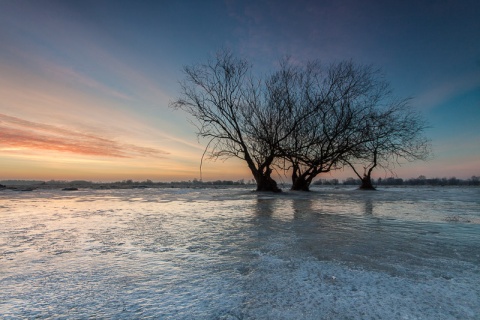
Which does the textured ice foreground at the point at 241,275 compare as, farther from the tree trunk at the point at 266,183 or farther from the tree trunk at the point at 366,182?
the tree trunk at the point at 366,182

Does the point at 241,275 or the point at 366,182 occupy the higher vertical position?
the point at 366,182

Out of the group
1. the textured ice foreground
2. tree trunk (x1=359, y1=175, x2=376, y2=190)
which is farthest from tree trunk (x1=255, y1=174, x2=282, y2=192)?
the textured ice foreground

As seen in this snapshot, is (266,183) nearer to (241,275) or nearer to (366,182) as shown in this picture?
(366,182)

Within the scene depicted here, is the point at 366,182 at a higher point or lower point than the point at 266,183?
higher

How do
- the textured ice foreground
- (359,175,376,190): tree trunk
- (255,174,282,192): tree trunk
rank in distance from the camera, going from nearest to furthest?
the textured ice foreground, (255,174,282,192): tree trunk, (359,175,376,190): tree trunk

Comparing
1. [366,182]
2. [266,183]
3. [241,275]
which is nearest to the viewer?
[241,275]

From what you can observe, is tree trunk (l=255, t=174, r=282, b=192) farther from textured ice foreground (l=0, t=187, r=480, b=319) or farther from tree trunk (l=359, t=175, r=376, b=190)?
Result: textured ice foreground (l=0, t=187, r=480, b=319)

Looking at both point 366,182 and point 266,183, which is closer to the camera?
point 266,183

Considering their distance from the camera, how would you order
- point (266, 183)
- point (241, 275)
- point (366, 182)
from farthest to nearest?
point (366, 182)
point (266, 183)
point (241, 275)

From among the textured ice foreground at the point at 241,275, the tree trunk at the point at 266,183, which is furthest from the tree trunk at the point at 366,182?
the textured ice foreground at the point at 241,275

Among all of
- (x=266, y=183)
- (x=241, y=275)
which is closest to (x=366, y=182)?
(x=266, y=183)

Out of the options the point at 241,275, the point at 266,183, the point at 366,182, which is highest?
the point at 366,182

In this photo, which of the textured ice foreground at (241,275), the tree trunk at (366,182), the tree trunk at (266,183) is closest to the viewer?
the textured ice foreground at (241,275)

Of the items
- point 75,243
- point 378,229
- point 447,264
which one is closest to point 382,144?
point 378,229
